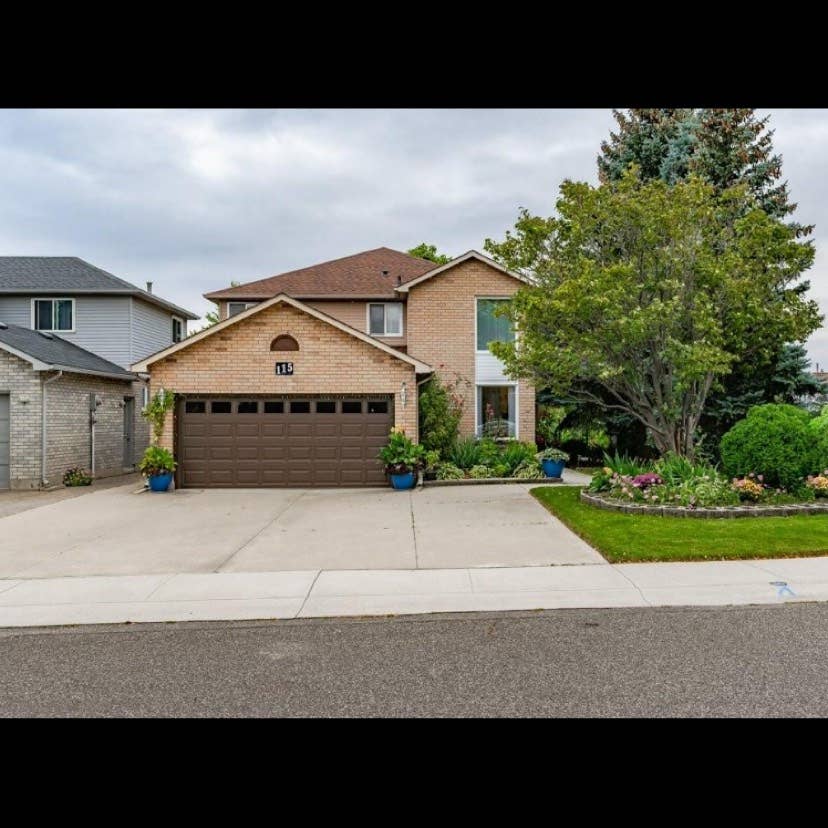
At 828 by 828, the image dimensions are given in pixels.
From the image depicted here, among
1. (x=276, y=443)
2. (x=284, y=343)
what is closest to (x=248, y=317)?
(x=284, y=343)

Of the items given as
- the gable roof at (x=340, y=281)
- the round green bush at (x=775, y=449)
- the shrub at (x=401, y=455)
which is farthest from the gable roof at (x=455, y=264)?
the round green bush at (x=775, y=449)

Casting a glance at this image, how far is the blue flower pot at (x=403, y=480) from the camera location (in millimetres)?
16000

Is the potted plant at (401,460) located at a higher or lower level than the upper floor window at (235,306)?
lower

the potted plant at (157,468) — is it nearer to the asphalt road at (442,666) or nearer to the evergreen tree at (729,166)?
the asphalt road at (442,666)

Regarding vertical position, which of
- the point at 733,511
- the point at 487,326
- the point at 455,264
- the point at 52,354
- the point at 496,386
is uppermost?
the point at 455,264

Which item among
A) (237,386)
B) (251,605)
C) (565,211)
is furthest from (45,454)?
(565,211)

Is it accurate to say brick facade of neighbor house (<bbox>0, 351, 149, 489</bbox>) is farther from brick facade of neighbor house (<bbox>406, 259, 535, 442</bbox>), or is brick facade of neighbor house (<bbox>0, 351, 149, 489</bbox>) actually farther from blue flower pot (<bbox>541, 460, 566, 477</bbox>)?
blue flower pot (<bbox>541, 460, 566, 477</bbox>)

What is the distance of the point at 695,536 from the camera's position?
9.29m

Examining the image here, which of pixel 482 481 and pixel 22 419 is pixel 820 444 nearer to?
pixel 482 481

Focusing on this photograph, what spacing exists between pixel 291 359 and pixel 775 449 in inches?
443

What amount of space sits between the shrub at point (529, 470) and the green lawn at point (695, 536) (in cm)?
565

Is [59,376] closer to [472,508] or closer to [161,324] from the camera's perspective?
[161,324]

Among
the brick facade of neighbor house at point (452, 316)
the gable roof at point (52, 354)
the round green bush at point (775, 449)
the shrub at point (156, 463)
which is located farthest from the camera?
the brick facade of neighbor house at point (452, 316)
